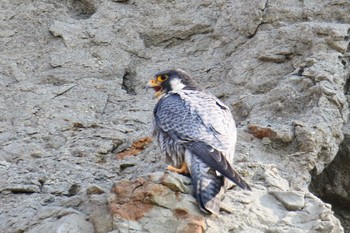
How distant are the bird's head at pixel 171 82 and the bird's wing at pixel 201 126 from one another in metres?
0.18

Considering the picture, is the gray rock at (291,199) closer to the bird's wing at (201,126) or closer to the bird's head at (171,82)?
the bird's wing at (201,126)

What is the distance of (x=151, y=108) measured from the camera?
6391 millimetres

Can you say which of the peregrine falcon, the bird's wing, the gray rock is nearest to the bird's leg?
the peregrine falcon

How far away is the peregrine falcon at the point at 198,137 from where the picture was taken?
4.69m

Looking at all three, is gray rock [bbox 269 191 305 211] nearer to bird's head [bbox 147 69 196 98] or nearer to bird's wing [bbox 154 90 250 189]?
bird's wing [bbox 154 90 250 189]

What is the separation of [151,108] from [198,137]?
1388mm

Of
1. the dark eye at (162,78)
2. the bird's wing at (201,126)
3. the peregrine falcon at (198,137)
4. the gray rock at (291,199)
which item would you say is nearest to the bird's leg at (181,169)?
the peregrine falcon at (198,137)

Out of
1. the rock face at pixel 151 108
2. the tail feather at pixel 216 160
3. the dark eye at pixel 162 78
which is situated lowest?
the rock face at pixel 151 108

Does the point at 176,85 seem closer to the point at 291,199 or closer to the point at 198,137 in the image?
the point at 198,137

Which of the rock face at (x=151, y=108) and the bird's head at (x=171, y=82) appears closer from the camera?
the rock face at (x=151, y=108)

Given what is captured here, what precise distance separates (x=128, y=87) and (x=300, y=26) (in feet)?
4.43

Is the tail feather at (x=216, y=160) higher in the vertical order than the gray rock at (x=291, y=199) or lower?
higher

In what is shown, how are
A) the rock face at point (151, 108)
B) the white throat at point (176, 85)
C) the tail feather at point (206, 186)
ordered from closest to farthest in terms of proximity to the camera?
the tail feather at point (206, 186)
the rock face at point (151, 108)
the white throat at point (176, 85)

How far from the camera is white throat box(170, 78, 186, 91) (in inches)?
229
